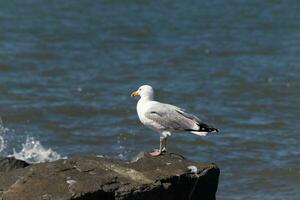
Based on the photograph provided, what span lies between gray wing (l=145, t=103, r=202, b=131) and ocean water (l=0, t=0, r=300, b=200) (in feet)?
7.29

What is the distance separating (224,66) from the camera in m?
19.0

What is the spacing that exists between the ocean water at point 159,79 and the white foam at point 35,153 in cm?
2

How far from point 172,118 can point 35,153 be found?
13.6ft

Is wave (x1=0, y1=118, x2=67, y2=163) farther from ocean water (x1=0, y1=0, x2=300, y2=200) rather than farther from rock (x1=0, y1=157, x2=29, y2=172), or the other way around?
rock (x1=0, y1=157, x2=29, y2=172)

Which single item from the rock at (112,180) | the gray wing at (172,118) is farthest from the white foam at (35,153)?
the rock at (112,180)

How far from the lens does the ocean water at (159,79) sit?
12547mm

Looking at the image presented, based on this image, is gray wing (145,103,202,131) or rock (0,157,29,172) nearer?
gray wing (145,103,202,131)

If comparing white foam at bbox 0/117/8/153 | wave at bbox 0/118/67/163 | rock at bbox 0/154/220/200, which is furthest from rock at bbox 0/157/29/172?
white foam at bbox 0/117/8/153

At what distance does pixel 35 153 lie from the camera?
1229cm

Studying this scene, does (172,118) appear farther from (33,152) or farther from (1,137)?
(1,137)

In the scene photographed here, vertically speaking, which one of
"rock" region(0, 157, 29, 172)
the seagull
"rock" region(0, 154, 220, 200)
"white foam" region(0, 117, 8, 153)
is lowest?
"rock" region(0, 154, 220, 200)

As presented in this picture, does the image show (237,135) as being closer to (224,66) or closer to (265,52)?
(224,66)

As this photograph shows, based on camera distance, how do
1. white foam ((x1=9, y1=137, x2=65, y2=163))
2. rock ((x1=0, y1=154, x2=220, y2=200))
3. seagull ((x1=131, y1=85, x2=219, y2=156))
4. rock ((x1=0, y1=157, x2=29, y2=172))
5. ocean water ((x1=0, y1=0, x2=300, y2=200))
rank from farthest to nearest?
ocean water ((x1=0, y1=0, x2=300, y2=200)), white foam ((x1=9, y1=137, x2=65, y2=163)), rock ((x1=0, y1=157, x2=29, y2=172)), seagull ((x1=131, y1=85, x2=219, y2=156)), rock ((x1=0, y1=154, x2=220, y2=200))

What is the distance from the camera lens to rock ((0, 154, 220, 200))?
7.26 meters
